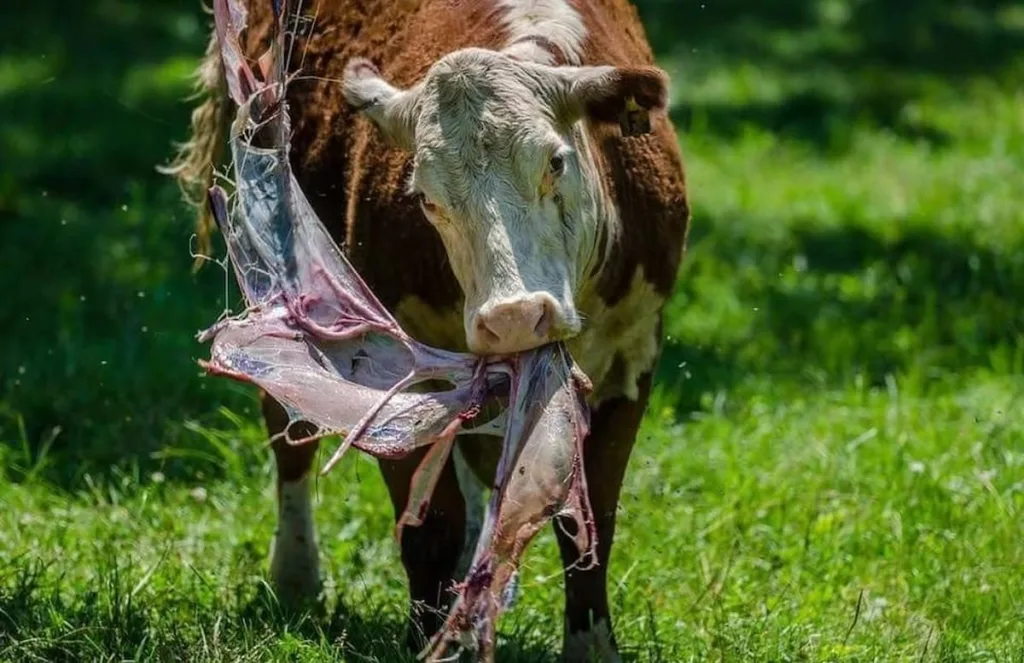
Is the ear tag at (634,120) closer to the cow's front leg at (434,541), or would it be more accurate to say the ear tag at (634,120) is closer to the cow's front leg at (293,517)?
the cow's front leg at (434,541)

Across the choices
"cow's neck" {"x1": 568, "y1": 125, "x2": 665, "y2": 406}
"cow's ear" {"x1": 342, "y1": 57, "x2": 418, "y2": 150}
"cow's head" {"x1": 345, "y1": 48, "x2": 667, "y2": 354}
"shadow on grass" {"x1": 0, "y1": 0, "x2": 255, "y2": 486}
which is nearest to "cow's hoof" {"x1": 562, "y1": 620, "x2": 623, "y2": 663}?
"cow's neck" {"x1": 568, "y1": 125, "x2": 665, "y2": 406}

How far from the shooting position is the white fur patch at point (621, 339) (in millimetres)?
5023

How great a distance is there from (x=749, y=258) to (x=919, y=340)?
140cm

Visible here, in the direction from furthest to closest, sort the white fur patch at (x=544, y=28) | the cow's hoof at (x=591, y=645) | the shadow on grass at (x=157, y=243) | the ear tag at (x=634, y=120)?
the shadow on grass at (x=157, y=243) → the cow's hoof at (x=591, y=645) → the white fur patch at (x=544, y=28) → the ear tag at (x=634, y=120)

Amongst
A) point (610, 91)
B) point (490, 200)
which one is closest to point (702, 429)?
point (610, 91)

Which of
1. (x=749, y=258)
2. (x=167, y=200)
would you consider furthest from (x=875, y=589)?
(x=167, y=200)

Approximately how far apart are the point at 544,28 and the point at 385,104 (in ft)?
1.70

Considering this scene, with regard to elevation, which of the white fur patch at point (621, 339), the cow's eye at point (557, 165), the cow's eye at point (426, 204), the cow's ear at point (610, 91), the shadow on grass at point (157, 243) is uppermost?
the cow's ear at point (610, 91)

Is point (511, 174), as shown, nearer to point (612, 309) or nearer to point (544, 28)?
point (544, 28)

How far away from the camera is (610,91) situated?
14.8 feet

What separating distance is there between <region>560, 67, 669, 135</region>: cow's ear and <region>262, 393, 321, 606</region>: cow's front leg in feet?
6.02

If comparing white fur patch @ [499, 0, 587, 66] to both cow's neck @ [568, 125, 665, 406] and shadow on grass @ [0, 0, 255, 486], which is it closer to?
cow's neck @ [568, 125, 665, 406]

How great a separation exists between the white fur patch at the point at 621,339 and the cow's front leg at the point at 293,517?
1.16 m

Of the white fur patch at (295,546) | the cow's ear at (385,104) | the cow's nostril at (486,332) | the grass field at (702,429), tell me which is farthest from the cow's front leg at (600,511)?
the cow's nostril at (486,332)
